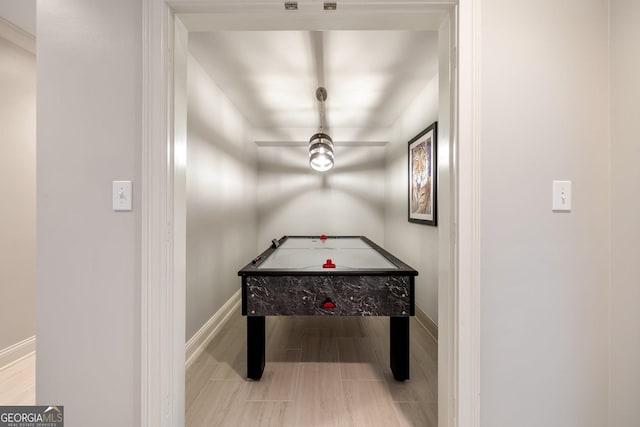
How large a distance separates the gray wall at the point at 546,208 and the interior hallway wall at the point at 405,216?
1.57 m

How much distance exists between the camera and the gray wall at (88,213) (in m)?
1.22

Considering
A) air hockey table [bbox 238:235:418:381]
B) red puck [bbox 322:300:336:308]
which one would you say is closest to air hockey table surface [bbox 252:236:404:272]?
air hockey table [bbox 238:235:418:381]

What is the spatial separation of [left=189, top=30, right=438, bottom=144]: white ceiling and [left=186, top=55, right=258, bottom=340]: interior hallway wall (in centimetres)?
28

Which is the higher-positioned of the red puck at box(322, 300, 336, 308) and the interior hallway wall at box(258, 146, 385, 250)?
the interior hallway wall at box(258, 146, 385, 250)

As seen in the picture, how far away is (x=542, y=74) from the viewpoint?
1.22 meters

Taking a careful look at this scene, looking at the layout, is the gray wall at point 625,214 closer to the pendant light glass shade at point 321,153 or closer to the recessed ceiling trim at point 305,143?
the pendant light glass shade at point 321,153

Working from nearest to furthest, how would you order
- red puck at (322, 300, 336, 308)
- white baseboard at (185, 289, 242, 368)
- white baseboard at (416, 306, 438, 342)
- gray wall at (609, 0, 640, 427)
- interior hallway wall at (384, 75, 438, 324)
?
gray wall at (609, 0, 640, 427)
red puck at (322, 300, 336, 308)
white baseboard at (185, 289, 242, 368)
white baseboard at (416, 306, 438, 342)
interior hallway wall at (384, 75, 438, 324)

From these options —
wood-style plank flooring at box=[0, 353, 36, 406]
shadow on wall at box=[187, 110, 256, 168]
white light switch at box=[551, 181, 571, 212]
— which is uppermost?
shadow on wall at box=[187, 110, 256, 168]

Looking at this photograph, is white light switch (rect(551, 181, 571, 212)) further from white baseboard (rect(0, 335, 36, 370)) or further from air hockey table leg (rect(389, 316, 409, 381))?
white baseboard (rect(0, 335, 36, 370))

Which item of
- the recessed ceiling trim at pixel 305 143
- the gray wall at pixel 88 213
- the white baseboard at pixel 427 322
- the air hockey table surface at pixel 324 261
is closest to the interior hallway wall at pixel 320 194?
the recessed ceiling trim at pixel 305 143

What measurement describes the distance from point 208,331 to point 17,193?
78.1 inches

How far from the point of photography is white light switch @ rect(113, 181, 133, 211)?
122 centimetres

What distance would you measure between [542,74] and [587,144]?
36cm

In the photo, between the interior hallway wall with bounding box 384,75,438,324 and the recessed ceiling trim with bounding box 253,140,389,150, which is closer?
the interior hallway wall with bounding box 384,75,438,324
